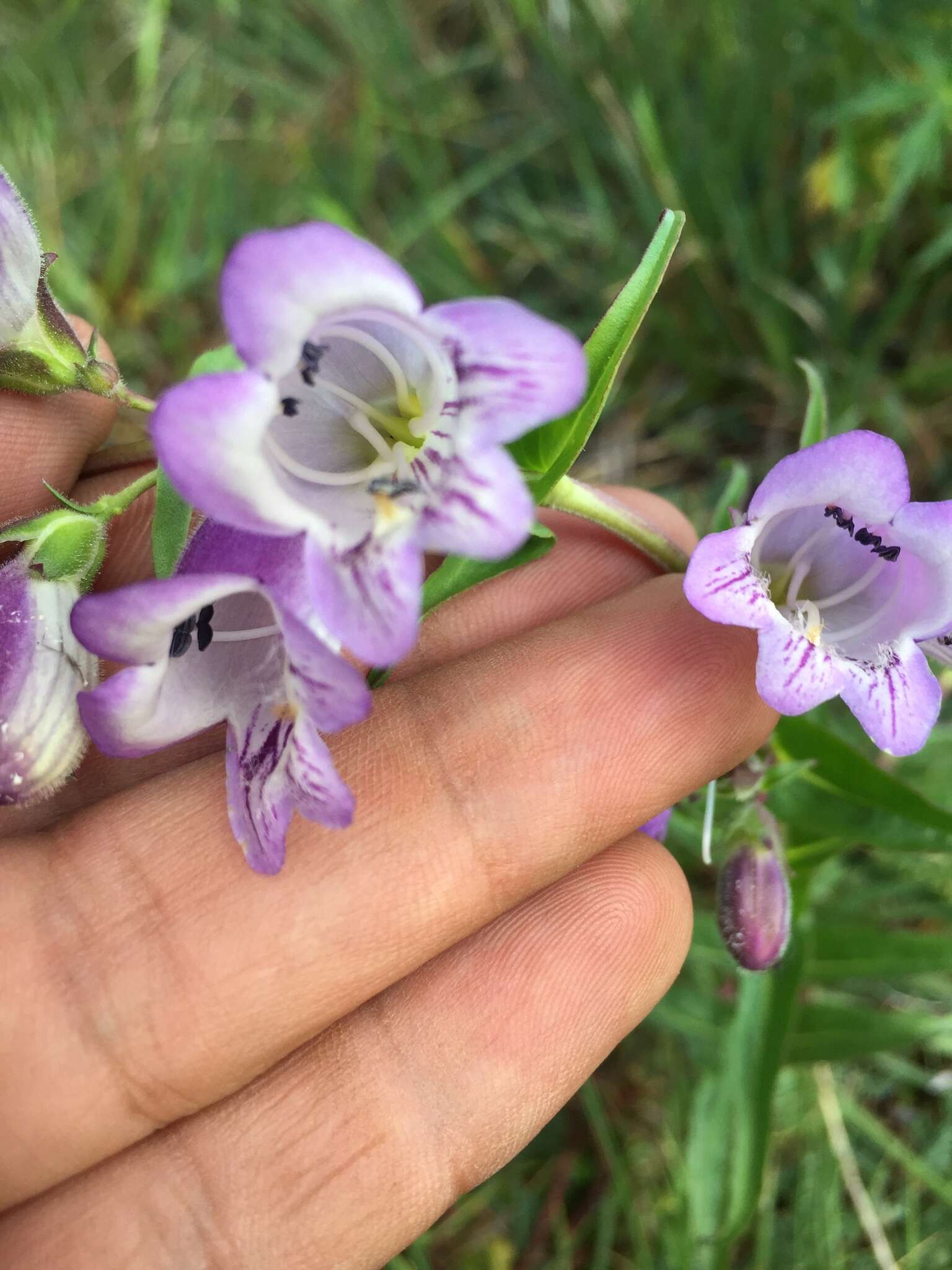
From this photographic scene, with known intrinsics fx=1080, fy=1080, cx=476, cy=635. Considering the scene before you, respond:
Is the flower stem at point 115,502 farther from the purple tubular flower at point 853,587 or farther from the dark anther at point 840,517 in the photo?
the dark anther at point 840,517

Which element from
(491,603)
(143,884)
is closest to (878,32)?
(491,603)

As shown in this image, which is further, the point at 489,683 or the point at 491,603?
the point at 491,603

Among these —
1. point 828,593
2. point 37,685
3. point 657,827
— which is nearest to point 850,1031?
point 657,827

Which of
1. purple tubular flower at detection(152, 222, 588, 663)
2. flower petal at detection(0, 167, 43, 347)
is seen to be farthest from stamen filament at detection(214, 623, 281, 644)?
flower petal at detection(0, 167, 43, 347)

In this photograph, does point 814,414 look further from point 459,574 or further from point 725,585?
point 459,574

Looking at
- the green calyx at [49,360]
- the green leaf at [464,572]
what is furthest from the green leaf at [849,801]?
the green calyx at [49,360]

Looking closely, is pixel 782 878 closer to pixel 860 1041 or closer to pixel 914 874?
pixel 860 1041
